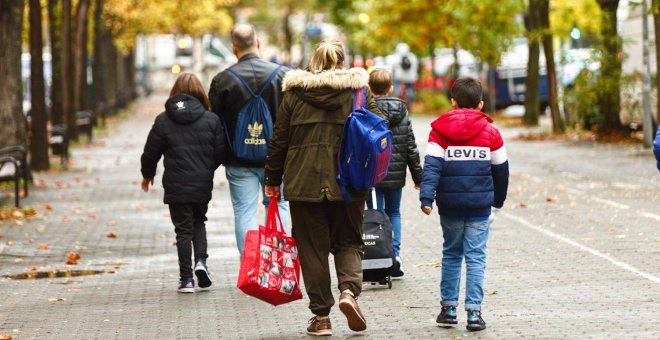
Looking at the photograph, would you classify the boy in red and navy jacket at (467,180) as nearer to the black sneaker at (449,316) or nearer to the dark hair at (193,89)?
the black sneaker at (449,316)

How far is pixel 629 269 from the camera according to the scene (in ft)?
37.6

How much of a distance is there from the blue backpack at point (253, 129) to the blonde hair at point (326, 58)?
1936 mm

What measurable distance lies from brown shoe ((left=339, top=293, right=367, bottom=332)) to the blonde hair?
1.32m

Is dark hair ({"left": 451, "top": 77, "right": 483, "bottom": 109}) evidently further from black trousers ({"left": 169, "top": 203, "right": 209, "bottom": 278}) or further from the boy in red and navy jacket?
black trousers ({"left": 169, "top": 203, "right": 209, "bottom": 278})

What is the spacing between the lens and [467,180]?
28.0ft

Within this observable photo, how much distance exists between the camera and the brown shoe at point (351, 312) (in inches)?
330

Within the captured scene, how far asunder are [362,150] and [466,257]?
3.02ft

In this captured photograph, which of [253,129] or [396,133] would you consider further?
[396,133]

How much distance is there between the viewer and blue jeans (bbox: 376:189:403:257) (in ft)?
35.9

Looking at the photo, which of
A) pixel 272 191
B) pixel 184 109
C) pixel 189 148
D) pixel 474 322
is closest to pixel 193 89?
pixel 184 109

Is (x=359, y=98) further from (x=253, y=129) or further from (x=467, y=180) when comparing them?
(x=253, y=129)

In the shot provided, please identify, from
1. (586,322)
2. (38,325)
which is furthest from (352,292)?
(38,325)

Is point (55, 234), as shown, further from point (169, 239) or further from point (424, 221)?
point (424, 221)

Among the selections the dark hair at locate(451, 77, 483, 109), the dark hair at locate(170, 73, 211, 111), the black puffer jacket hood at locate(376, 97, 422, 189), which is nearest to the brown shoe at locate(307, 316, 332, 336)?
the dark hair at locate(451, 77, 483, 109)
